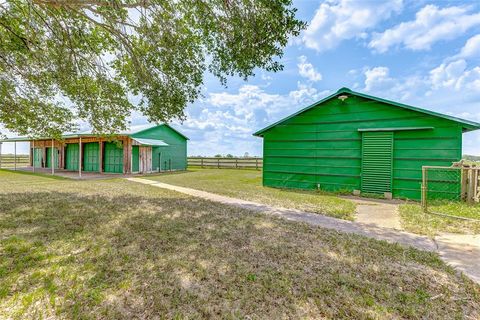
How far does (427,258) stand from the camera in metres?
3.26

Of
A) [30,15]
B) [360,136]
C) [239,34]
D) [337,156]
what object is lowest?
[337,156]

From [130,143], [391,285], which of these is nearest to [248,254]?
[391,285]

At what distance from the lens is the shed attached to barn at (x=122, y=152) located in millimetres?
17016

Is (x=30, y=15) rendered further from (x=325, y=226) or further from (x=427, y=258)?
(x=427, y=258)

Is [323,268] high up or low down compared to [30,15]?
down

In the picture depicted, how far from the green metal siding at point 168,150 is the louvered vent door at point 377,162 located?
49.7 feet

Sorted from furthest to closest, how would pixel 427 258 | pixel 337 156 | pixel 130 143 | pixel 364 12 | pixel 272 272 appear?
1. pixel 130 143
2. pixel 337 156
3. pixel 364 12
4. pixel 427 258
5. pixel 272 272

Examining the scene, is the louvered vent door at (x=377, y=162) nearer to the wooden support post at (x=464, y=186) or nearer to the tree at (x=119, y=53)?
the wooden support post at (x=464, y=186)

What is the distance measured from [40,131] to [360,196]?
1280 centimetres

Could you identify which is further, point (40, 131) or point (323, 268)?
point (40, 131)

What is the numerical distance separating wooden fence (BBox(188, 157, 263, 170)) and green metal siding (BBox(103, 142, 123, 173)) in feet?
33.5

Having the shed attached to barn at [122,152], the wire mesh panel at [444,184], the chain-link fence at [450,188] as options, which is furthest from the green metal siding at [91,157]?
the wire mesh panel at [444,184]

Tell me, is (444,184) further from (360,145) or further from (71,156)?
(71,156)

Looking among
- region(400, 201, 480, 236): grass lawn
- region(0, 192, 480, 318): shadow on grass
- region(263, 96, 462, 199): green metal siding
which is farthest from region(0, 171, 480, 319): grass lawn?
region(263, 96, 462, 199): green metal siding
